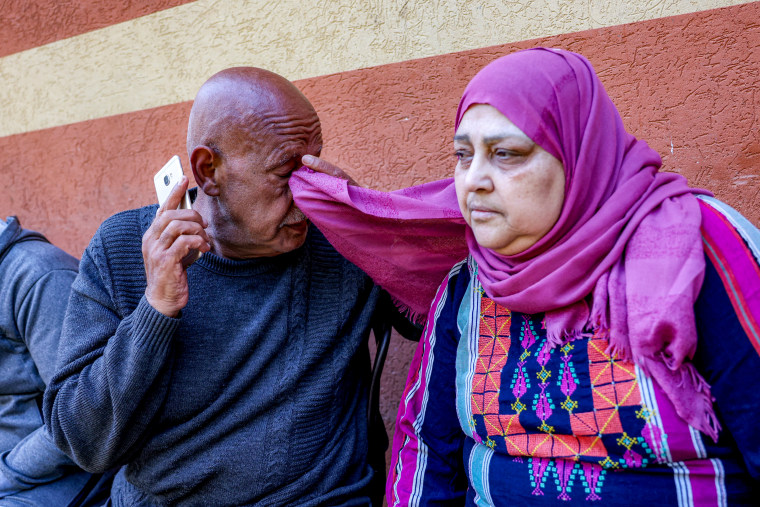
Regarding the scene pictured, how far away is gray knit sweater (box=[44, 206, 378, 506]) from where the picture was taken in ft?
6.38

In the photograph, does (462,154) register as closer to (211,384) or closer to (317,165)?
(317,165)

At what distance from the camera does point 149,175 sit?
11.8 feet

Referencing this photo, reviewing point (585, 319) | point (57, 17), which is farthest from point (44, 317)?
point (57, 17)

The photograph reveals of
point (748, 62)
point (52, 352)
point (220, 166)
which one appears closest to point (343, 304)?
point (220, 166)

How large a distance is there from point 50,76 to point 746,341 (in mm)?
3943

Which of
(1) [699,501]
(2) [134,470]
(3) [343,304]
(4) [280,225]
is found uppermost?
(4) [280,225]

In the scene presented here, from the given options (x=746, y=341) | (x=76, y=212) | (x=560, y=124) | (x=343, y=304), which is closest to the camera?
(x=746, y=341)

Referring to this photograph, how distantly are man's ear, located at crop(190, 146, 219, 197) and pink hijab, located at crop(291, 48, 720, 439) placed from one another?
31.6 inches

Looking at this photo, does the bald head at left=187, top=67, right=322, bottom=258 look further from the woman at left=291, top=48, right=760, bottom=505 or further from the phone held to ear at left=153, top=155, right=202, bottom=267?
the woman at left=291, top=48, right=760, bottom=505

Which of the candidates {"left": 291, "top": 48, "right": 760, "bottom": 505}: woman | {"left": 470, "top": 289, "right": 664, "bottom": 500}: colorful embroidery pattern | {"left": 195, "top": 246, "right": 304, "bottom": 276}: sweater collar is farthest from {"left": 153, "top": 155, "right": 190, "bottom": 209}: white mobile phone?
{"left": 470, "top": 289, "right": 664, "bottom": 500}: colorful embroidery pattern

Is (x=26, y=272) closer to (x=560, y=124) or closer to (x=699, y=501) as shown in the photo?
(x=560, y=124)

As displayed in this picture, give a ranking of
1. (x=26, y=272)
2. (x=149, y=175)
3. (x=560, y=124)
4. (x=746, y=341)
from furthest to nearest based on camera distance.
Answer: (x=149, y=175) < (x=26, y=272) < (x=560, y=124) < (x=746, y=341)

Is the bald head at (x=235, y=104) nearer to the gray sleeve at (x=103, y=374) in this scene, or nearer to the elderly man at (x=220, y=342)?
the elderly man at (x=220, y=342)

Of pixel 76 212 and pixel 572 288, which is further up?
pixel 572 288
